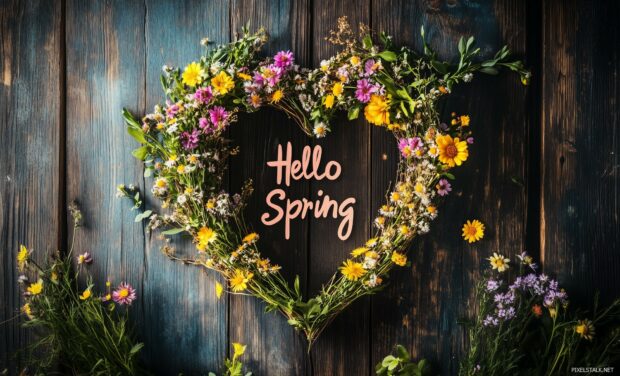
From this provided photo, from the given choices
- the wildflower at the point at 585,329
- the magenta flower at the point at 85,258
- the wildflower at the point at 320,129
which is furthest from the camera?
the magenta flower at the point at 85,258

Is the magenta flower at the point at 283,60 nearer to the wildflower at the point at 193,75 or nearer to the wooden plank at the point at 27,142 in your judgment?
the wildflower at the point at 193,75

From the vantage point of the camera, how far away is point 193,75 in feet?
6.13

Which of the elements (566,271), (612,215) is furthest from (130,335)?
(612,215)

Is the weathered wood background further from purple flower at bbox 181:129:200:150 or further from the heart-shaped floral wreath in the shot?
purple flower at bbox 181:129:200:150

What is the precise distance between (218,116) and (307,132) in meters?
0.35

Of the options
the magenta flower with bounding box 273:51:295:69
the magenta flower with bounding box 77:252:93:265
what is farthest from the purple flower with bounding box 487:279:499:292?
the magenta flower with bounding box 77:252:93:265

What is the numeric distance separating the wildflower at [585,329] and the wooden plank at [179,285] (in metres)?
1.34

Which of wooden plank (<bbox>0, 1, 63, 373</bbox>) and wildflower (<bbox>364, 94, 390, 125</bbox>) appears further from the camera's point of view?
wooden plank (<bbox>0, 1, 63, 373</bbox>)

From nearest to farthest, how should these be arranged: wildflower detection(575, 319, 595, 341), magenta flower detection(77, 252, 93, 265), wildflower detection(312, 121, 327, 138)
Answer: wildflower detection(575, 319, 595, 341), wildflower detection(312, 121, 327, 138), magenta flower detection(77, 252, 93, 265)

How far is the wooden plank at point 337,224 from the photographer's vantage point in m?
1.99

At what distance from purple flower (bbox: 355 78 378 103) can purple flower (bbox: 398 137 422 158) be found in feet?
0.69

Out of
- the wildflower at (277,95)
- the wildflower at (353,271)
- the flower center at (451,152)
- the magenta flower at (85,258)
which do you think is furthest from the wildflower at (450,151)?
the magenta flower at (85,258)

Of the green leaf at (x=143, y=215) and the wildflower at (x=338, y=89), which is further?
the green leaf at (x=143, y=215)

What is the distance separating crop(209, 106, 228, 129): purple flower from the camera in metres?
1.85
